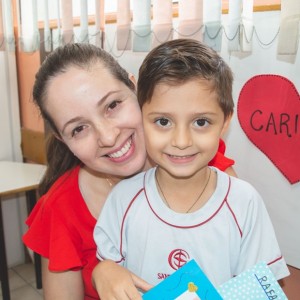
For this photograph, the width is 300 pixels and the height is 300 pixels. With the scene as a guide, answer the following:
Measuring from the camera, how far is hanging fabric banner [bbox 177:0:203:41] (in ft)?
4.30

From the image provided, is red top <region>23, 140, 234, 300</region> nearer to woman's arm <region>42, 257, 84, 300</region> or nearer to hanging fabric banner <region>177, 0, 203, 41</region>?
woman's arm <region>42, 257, 84, 300</region>

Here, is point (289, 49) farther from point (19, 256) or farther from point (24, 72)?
point (19, 256)

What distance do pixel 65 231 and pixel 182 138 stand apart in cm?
44

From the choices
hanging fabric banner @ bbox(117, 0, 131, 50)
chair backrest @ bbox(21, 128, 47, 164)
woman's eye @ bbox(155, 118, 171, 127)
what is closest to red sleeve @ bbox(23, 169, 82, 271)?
woman's eye @ bbox(155, 118, 171, 127)

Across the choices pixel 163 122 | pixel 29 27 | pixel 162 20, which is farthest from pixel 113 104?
pixel 29 27

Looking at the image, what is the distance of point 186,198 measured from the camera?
85 cm

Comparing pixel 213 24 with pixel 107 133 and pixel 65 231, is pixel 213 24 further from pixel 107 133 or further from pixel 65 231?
pixel 65 231

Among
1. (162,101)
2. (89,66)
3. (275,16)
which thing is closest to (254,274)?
(162,101)

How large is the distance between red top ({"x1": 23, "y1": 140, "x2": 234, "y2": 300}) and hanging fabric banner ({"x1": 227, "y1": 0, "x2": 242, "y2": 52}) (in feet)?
1.34

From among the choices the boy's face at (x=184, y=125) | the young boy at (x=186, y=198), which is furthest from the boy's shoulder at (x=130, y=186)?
the boy's face at (x=184, y=125)

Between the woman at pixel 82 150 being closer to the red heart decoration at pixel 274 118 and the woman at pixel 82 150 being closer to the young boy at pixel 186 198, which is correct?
the young boy at pixel 186 198

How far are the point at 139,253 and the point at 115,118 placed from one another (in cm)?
31

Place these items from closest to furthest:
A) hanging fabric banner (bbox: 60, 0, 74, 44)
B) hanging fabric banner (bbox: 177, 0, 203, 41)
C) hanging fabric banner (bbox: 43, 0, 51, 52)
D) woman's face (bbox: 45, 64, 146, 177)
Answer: woman's face (bbox: 45, 64, 146, 177), hanging fabric banner (bbox: 177, 0, 203, 41), hanging fabric banner (bbox: 60, 0, 74, 44), hanging fabric banner (bbox: 43, 0, 51, 52)

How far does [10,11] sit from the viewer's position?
222 centimetres
